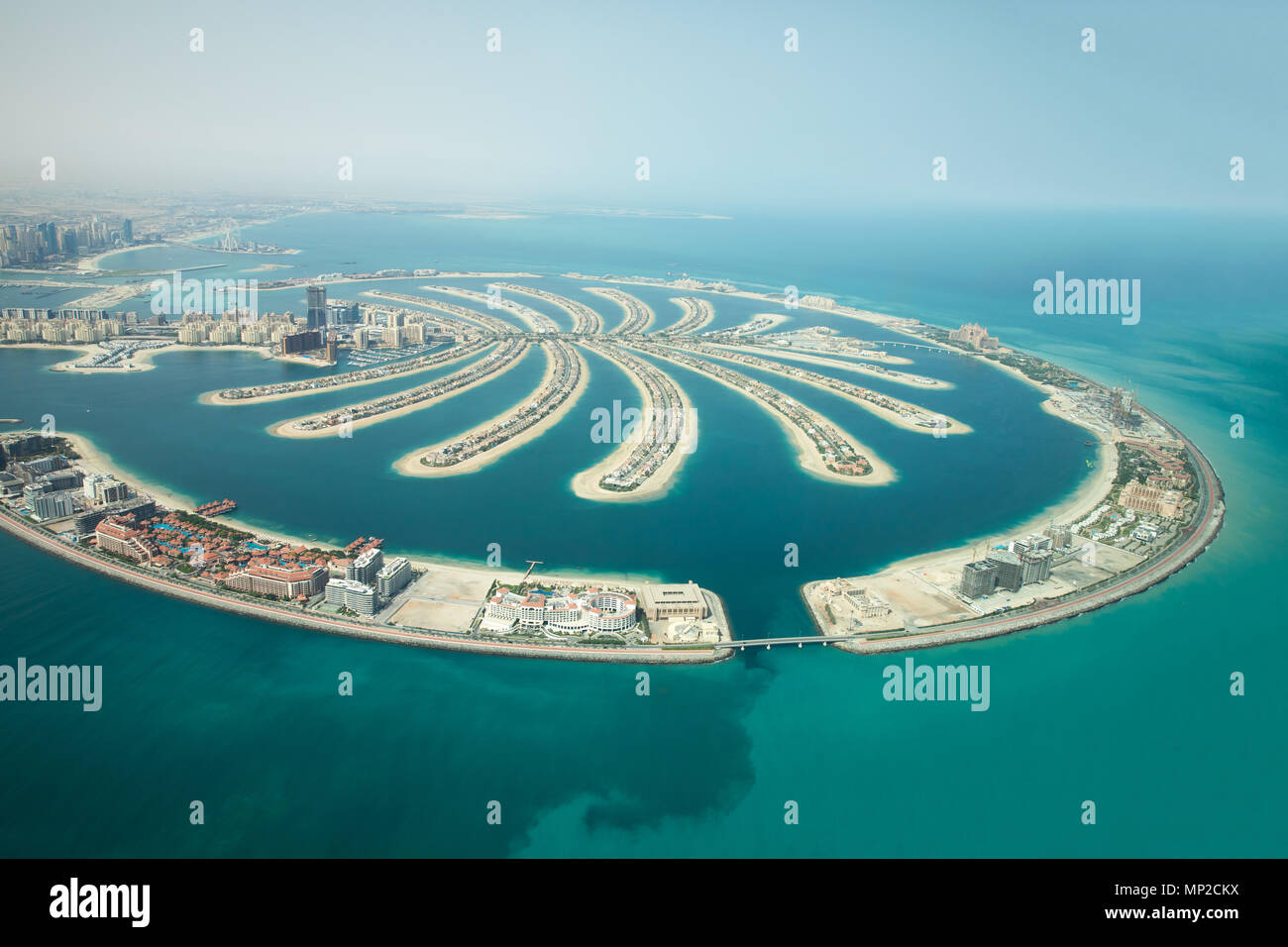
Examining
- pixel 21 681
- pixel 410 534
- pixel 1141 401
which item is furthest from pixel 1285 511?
pixel 21 681

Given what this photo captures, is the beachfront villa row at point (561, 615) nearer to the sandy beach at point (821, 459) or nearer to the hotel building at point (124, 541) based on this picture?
the hotel building at point (124, 541)

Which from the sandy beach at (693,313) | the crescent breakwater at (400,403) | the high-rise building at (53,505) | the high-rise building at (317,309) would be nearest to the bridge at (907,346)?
the sandy beach at (693,313)

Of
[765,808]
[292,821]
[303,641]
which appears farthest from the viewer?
[303,641]

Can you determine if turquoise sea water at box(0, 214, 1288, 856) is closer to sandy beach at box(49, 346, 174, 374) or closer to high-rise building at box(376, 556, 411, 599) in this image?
high-rise building at box(376, 556, 411, 599)

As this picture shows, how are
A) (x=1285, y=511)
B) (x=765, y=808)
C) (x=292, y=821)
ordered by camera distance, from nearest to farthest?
(x=292, y=821), (x=765, y=808), (x=1285, y=511)

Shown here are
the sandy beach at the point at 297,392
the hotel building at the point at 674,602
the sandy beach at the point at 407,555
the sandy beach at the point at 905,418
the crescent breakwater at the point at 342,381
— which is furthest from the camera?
the crescent breakwater at the point at 342,381

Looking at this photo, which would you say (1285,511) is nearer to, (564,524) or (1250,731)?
(1250,731)

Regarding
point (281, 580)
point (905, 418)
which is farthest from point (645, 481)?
point (905, 418)

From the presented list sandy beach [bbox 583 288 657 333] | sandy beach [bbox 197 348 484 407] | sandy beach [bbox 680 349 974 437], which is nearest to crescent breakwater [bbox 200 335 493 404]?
sandy beach [bbox 197 348 484 407]
